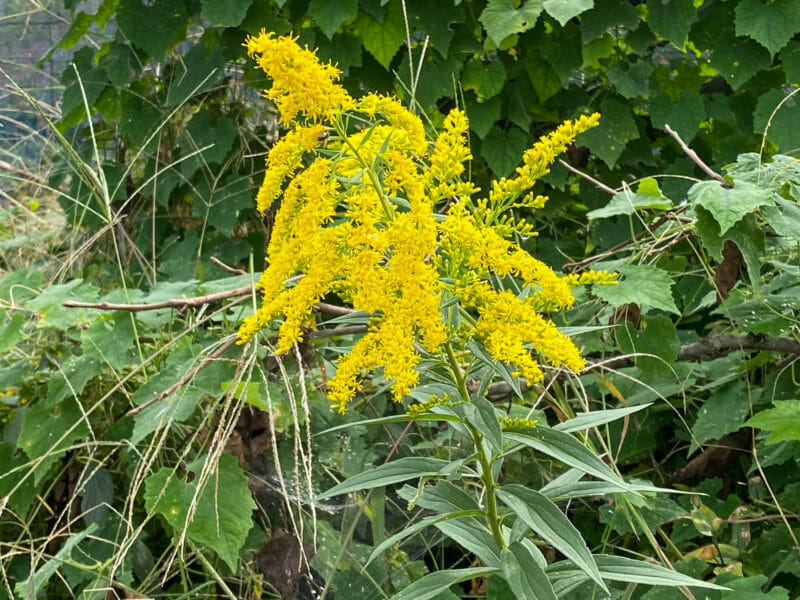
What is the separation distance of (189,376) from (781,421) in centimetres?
101

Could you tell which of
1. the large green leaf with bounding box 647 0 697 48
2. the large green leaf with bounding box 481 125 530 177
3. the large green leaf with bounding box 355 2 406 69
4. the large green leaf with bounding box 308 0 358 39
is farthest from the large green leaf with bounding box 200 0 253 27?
the large green leaf with bounding box 647 0 697 48

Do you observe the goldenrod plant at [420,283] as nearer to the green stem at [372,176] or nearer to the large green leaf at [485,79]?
the green stem at [372,176]

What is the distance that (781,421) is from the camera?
55.7 inches

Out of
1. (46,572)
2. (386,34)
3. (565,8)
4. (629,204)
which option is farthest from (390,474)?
(386,34)

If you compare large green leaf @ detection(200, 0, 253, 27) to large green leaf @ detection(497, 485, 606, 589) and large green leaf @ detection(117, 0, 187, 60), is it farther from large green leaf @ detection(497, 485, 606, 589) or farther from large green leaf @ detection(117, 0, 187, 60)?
large green leaf @ detection(497, 485, 606, 589)

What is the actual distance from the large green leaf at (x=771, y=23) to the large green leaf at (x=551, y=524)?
5.09 feet

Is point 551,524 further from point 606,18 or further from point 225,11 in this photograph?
point 225,11

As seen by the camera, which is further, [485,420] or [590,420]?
[590,420]

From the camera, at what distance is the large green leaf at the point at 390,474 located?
110 cm

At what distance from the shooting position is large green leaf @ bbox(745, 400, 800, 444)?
138 centimetres

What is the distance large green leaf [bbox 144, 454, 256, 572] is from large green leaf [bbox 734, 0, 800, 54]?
160 centimetres

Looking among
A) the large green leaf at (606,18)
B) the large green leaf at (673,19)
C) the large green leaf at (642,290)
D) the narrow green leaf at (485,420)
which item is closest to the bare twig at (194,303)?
→ the large green leaf at (642,290)

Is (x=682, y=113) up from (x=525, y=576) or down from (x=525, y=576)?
up

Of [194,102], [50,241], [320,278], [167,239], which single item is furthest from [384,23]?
[320,278]
